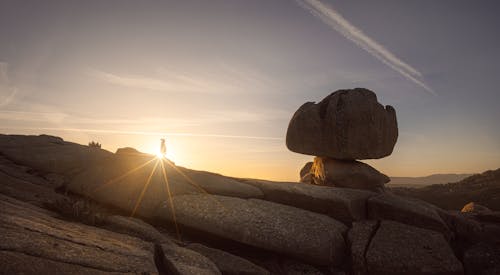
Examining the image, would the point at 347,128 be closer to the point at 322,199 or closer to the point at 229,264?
the point at 322,199

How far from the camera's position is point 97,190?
548 inches

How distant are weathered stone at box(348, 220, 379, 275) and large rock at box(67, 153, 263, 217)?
4.35m

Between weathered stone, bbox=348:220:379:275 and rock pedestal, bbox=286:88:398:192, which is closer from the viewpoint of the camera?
weathered stone, bbox=348:220:379:275


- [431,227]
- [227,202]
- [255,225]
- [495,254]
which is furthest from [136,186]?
[495,254]

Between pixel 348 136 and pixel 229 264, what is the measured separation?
531 inches

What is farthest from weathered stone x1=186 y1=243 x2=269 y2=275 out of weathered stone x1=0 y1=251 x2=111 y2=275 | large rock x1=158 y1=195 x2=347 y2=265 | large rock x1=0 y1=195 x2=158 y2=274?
weathered stone x1=0 y1=251 x2=111 y2=275

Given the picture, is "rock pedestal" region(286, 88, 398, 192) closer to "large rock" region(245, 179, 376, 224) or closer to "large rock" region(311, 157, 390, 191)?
"large rock" region(311, 157, 390, 191)

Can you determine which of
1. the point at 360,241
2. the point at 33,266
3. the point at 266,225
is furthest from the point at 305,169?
the point at 33,266

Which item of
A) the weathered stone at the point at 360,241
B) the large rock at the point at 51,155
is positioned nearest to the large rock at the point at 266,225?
the weathered stone at the point at 360,241

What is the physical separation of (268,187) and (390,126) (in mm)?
10992

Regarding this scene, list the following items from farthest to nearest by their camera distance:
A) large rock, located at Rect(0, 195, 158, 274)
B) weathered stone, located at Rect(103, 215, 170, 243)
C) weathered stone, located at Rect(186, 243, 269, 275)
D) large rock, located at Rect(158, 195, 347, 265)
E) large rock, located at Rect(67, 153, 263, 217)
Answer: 1. large rock, located at Rect(67, 153, 263, 217)
2. large rock, located at Rect(158, 195, 347, 265)
3. weathered stone, located at Rect(103, 215, 170, 243)
4. weathered stone, located at Rect(186, 243, 269, 275)
5. large rock, located at Rect(0, 195, 158, 274)

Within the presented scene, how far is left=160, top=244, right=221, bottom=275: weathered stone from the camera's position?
294 inches

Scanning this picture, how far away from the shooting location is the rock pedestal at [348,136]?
821 inches

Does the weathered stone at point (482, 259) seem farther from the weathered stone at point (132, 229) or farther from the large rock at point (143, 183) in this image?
the weathered stone at point (132, 229)
